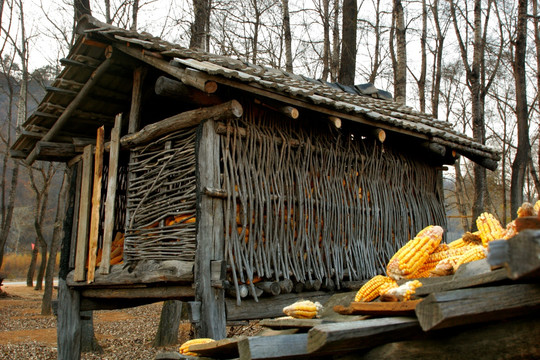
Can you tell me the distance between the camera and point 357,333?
96.9 inches

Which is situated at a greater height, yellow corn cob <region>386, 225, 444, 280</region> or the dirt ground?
yellow corn cob <region>386, 225, 444, 280</region>

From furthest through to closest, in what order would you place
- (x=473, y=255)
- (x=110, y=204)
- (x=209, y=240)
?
(x=110, y=204) < (x=209, y=240) < (x=473, y=255)

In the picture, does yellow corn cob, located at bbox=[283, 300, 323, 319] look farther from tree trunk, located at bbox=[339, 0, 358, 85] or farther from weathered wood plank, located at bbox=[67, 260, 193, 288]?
tree trunk, located at bbox=[339, 0, 358, 85]

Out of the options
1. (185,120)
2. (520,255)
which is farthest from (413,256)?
(185,120)

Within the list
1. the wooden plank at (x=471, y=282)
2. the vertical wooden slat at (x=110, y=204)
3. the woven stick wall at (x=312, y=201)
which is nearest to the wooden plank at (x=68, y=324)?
the vertical wooden slat at (x=110, y=204)

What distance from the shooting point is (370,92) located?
1163 cm

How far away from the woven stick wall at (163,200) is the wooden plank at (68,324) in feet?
6.10

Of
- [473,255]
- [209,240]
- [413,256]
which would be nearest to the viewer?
[473,255]

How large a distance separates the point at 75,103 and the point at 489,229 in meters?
6.98

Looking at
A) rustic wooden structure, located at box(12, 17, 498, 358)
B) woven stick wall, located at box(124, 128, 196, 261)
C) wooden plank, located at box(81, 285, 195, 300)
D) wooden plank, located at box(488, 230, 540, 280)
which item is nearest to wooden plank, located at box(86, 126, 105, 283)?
rustic wooden structure, located at box(12, 17, 498, 358)

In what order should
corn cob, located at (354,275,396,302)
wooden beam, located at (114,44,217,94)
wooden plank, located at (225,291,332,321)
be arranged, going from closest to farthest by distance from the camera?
corn cob, located at (354,275,396,302)
wooden beam, located at (114,44,217,94)
wooden plank, located at (225,291,332,321)

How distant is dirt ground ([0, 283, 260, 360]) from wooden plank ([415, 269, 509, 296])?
7.93m

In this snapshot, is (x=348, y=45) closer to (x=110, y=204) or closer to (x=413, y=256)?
(x=110, y=204)

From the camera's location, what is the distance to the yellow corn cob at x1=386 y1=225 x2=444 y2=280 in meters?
3.47
